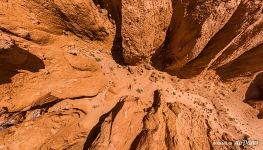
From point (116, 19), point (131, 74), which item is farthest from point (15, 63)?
point (131, 74)

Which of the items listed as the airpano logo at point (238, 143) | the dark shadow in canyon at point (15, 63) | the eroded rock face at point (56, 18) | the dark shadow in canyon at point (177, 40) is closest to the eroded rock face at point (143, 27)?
the dark shadow in canyon at point (177, 40)

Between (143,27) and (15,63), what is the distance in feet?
20.3

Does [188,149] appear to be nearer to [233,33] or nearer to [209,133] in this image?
[209,133]

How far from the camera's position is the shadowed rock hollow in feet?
32.6

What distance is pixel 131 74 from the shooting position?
14070mm

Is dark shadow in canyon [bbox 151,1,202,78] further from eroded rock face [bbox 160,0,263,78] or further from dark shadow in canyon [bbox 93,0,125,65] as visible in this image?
dark shadow in canyon [bbox 93,0,125,65]

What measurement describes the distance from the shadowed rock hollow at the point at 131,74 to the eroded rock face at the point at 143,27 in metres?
0.05

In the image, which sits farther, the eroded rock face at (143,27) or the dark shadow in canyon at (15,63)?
the eroded rock face at (143,27)

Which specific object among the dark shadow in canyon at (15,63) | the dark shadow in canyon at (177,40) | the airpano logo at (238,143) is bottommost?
the airpano logo at (238,143)

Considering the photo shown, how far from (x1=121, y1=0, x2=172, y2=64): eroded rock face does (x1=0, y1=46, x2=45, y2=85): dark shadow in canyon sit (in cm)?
464

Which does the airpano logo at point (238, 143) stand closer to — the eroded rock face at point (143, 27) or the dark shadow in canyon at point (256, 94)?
the dark shadow in canyon at point (256, 94)

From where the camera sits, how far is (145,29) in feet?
38.4

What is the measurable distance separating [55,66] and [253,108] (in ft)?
41.5

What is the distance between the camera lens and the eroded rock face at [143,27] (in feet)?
35.1
